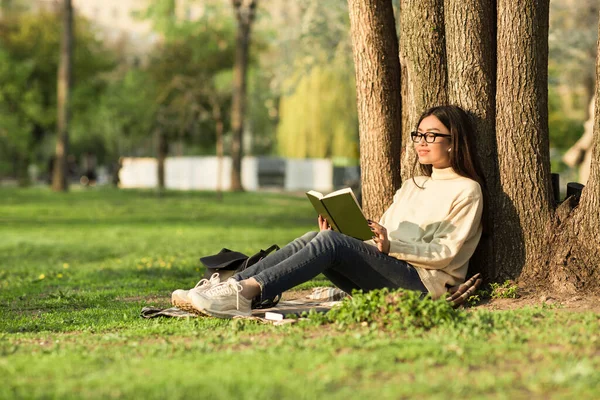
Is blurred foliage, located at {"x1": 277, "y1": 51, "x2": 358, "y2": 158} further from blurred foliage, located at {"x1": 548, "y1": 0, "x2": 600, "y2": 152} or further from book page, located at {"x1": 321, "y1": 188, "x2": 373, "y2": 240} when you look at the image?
book page, located at {"x1": 321, "y1": 188, "x2": 373, "y2": 240}

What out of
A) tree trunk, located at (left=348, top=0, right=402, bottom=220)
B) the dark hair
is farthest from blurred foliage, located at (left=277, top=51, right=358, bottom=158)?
the dark hair

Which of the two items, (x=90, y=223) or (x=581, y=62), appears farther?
(x=581, y=62)

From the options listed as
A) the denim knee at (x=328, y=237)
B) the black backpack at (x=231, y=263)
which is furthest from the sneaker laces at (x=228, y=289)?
the denim knee at (x=328, y=237)

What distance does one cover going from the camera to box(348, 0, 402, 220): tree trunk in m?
7.88

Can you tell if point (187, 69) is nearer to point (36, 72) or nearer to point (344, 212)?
point (36, 72)

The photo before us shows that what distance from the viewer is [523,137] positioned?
696cm

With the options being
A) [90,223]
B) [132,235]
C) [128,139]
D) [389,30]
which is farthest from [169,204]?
[128,139]

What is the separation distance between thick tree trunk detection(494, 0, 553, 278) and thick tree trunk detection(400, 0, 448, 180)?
0.55m

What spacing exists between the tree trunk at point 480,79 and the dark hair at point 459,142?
8.1 inches

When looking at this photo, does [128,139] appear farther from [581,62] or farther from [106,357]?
[106,357]

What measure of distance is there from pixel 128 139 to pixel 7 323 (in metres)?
54.9

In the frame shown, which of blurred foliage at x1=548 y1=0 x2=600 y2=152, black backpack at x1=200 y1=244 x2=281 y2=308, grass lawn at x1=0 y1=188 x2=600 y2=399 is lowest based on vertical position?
grass lawn at x1=0 y1=188 x2=600 y2=399

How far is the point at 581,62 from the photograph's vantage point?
97.5 feet

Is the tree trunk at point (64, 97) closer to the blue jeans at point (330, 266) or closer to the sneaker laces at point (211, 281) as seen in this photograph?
the sneaker laces at point (211, 281)
